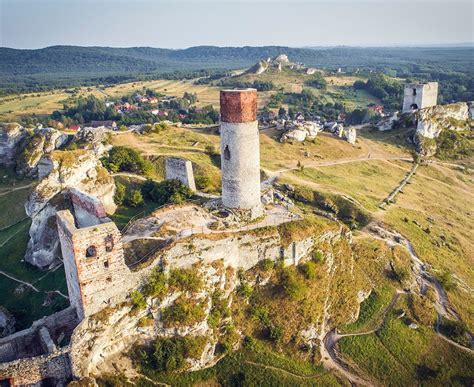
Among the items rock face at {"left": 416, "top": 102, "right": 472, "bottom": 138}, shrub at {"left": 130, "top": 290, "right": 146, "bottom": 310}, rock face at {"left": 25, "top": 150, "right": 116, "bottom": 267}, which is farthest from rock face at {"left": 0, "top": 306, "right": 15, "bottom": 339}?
rock face at {"left": 416, "top": 102, "right": 472, "bottom": 138}

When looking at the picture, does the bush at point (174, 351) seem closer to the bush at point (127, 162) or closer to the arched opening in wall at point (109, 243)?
the arched opening in wall at point (109, 243)

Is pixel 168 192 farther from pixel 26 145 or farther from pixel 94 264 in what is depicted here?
pixel 26 145

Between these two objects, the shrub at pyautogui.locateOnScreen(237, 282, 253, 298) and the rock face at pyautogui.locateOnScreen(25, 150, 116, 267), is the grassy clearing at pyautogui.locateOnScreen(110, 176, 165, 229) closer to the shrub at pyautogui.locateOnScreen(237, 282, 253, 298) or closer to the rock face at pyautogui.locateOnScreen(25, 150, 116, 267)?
the rock face at pyautogui.locateOnScreen(25, 150, 116, 267)

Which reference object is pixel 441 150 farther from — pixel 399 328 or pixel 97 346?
pixel 97 346

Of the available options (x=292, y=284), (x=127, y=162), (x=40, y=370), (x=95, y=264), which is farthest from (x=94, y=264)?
(x=127, y=162)

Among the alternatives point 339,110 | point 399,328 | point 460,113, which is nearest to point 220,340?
point 399,328

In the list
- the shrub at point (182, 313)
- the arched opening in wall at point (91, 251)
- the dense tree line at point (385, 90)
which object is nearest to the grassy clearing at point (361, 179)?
the shrub at point (182, 313)
